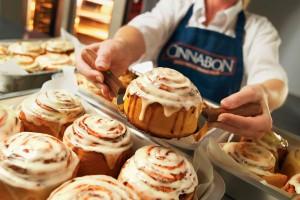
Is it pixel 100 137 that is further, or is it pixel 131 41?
pixel 131 41

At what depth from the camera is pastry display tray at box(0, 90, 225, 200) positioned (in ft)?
2.27

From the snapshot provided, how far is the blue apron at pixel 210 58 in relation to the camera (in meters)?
1.57

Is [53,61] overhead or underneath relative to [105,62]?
underneath

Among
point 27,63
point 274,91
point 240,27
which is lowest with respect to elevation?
point 27,63

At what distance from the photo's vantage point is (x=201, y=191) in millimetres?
686

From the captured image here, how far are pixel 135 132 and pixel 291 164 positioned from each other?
1.39 feet

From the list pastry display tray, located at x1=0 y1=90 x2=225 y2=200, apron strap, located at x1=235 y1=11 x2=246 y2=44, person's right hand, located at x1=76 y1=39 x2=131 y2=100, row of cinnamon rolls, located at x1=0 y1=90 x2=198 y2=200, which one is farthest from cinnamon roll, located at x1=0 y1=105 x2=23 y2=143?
apron strap, located at x1=235 y1=11 x2=246 y2=44

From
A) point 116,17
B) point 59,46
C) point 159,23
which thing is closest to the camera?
point 59,46

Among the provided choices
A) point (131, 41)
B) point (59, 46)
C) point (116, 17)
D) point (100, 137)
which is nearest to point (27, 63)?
point (59, 46)

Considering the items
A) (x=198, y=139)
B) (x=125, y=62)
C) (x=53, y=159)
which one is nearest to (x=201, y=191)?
(x=198, y=139)

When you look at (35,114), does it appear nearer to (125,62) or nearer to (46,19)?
(125,62)

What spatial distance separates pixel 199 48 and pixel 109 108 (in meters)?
0.87

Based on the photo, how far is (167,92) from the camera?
0.71 metres

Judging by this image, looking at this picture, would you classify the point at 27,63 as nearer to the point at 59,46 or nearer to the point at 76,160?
the point at 59,46
